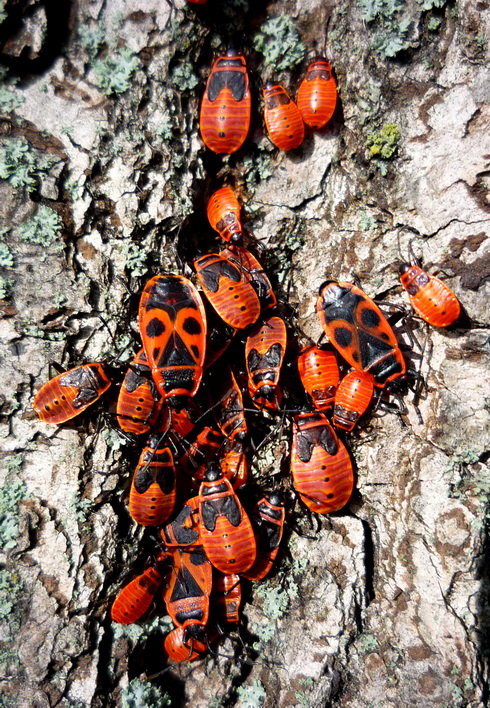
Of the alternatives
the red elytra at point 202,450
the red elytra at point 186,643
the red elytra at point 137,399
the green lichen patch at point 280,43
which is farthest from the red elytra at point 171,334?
the green lichen patch at point 280,43

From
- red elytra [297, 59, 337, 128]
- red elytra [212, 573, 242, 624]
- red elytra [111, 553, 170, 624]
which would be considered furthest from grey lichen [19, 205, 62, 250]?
red elytra [212, 573, 242, 624]

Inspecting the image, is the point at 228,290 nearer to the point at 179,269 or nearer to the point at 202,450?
the point at 179,269

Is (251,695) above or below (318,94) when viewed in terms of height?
below

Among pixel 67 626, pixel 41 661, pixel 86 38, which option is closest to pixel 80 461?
pixel 67 626

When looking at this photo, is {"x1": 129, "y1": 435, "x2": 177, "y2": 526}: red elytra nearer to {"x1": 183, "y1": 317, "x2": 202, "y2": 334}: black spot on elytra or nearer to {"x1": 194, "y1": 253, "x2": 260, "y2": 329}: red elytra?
{"x1": 183, "y1": 317, "x2": 202, "y2": 334}: black spot on elytra

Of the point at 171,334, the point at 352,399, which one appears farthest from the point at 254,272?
the point at 352,399
